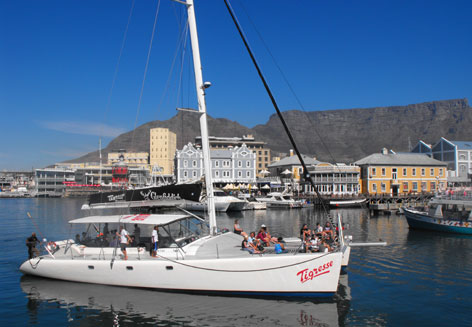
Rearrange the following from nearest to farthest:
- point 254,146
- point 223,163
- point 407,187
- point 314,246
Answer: point 314,246, point 407,187, point 223,163, point 254,146

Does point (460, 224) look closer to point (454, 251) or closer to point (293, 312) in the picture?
point (454, 251)

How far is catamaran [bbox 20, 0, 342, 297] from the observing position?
14680 millimetres

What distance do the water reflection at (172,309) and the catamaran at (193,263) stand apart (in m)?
0.42

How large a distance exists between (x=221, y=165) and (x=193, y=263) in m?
86.1

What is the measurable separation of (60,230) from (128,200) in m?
21.6

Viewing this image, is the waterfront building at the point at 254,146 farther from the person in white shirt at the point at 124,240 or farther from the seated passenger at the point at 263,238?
the person in white shirt at the point at 124,240

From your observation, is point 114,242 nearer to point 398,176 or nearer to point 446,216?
point 446,216

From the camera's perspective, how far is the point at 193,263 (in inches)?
604

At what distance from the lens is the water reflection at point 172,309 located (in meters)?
13.5

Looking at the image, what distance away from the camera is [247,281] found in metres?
14.9

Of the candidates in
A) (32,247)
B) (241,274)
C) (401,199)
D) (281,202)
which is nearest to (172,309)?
(241,274)

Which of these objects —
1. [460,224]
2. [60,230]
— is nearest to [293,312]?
[460,224]

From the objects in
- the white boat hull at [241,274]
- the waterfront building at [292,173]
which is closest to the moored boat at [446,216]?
the white boat hull at [241,274]

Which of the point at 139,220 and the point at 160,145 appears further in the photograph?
the point at 160,145
